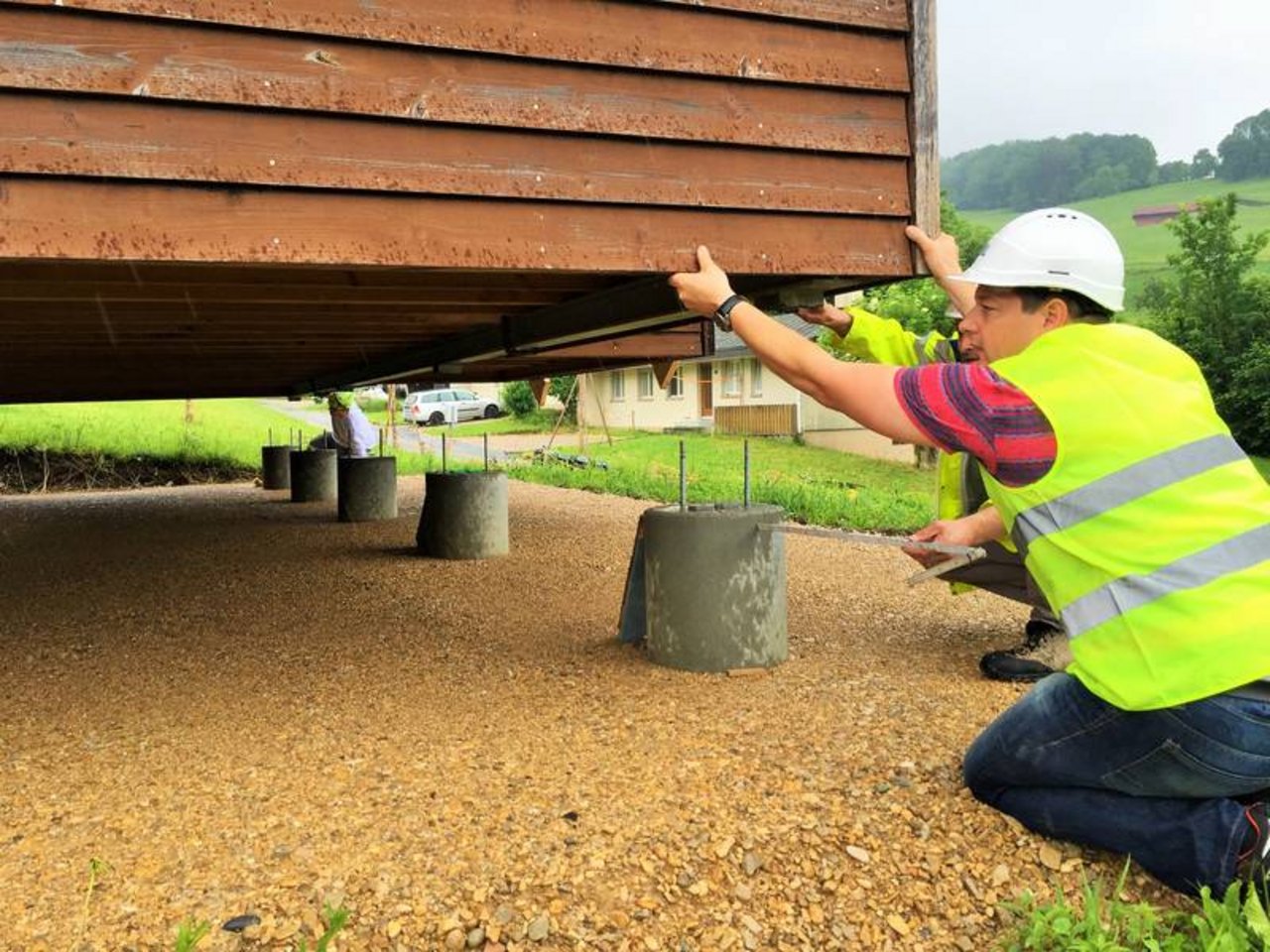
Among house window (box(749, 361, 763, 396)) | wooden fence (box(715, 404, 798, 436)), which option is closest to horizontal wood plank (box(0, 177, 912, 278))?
wooden fence (box(715, 404, 798, 436))

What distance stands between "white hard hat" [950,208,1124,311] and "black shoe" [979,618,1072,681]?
6.77ft

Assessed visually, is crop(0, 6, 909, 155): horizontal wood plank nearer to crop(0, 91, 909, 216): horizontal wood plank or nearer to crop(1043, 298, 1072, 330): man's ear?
crop(0, 91, 909, 216): horizontal wood plank

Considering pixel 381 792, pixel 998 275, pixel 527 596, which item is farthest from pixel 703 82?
pixel 527 596

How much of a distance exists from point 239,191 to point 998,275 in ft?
7.74

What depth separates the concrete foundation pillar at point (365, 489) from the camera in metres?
10.5

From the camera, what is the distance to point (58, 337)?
6789 millimetres

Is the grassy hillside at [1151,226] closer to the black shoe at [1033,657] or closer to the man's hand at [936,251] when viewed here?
the black shoe at [1033,657]

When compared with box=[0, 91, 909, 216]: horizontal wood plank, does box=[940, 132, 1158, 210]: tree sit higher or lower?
higher

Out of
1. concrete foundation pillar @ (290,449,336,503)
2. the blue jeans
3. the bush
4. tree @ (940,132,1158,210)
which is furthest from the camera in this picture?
tree @ (940,132,1158,210)

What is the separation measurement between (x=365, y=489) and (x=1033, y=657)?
7748 millimetres

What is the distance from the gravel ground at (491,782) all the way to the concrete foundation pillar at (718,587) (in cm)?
14

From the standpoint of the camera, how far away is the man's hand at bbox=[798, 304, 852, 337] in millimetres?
4184

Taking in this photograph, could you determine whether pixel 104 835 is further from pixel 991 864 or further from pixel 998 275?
pixel 998 275

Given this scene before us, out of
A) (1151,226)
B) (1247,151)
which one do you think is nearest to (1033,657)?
(1151,226)
